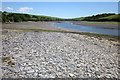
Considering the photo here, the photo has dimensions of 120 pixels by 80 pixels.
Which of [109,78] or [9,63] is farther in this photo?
[9,63]

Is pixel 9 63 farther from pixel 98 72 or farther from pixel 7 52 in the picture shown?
pixel 98 72

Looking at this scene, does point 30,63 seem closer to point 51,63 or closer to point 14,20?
point 51,63

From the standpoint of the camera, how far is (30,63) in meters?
16.0

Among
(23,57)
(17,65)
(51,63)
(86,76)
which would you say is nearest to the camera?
(86,76)

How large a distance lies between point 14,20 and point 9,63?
13200 cm

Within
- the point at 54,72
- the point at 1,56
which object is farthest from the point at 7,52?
the point at 54,72

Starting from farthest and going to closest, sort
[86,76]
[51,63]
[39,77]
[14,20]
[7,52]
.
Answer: [14,20]
[7,52]
[51,63]
[86,76]
[39,77]

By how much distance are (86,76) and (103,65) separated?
4.01 m

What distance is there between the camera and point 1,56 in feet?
58.6

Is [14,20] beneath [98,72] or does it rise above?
above

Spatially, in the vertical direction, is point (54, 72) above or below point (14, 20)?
below

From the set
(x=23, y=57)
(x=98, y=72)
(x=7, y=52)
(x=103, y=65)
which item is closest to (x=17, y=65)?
(x=23, y=57)

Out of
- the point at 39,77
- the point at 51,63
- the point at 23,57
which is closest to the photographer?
the point at 39,77

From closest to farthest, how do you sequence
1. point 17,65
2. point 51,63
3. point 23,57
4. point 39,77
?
1. point 39,77
2. point 17,65
3. point 51,63
4. point 23,57
